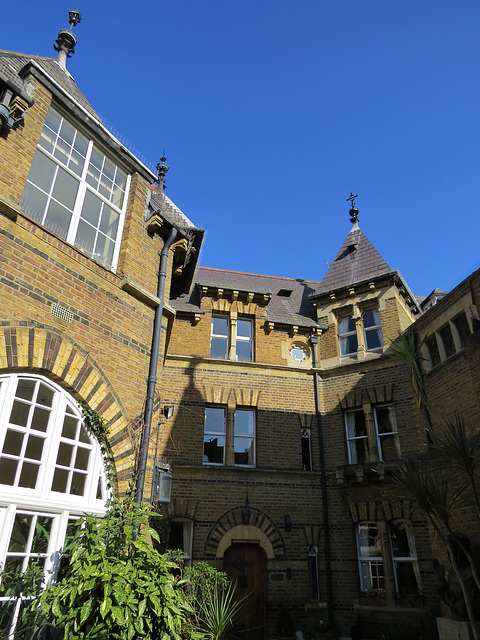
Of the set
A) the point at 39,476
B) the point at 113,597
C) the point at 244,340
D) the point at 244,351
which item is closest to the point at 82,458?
the point at 39,476

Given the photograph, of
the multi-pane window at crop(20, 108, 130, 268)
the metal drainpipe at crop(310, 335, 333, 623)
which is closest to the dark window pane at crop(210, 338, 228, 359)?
the metal drainpipe at crop(310, 335, 333, 623)

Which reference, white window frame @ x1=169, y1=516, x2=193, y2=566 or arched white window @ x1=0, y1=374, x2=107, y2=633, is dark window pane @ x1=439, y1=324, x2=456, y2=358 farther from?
arched white window @ x1=0, y1=374, x2=107, y2=633

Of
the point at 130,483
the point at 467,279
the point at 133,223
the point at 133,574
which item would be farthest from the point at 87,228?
the point at 467,279

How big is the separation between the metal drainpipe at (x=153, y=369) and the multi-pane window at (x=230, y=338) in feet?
21.3

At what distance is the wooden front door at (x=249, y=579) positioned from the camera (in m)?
11.5

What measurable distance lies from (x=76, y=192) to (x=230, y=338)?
833 centimetres

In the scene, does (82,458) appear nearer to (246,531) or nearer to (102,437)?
(102,437)

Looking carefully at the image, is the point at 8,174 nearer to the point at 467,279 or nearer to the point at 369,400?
the point at 467,279

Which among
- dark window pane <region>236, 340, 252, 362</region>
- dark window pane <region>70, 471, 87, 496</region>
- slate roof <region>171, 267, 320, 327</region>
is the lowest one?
dark window pane <region>70, 471, 87, 496</region>

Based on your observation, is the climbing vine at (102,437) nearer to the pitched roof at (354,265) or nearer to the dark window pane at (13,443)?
the dark window pane at (13,443)

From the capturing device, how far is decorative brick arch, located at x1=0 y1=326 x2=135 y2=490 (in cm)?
550

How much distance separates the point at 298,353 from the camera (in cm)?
1528

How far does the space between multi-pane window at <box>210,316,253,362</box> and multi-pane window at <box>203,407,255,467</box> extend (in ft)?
6.14

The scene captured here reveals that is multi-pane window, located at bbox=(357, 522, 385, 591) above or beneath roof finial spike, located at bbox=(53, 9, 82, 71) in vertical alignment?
beneath
